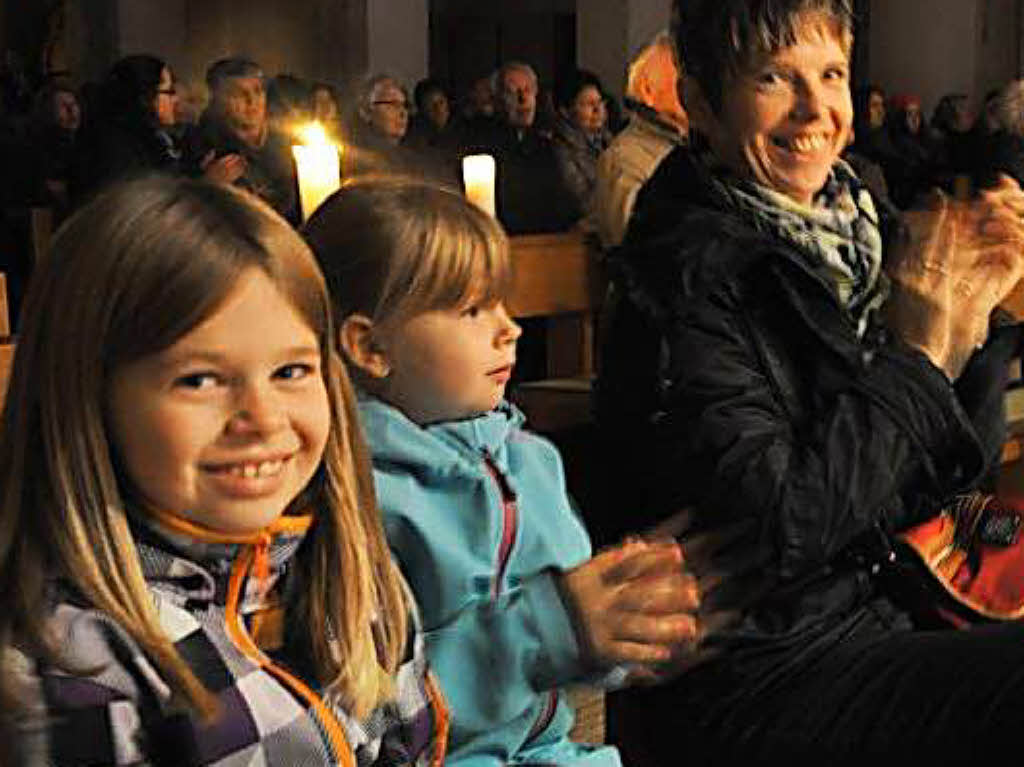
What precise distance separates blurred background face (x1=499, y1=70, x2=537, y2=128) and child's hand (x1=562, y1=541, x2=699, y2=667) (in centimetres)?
586

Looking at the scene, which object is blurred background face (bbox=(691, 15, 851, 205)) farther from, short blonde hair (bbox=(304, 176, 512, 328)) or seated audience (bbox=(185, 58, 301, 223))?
seated audience (bbox=(185, 58, 301, 223))

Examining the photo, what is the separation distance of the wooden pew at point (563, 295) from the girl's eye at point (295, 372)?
6.00 ft

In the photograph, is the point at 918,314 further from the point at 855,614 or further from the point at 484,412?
the point at 484,412

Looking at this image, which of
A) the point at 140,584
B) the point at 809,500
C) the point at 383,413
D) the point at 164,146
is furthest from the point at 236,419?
the point at 164,146

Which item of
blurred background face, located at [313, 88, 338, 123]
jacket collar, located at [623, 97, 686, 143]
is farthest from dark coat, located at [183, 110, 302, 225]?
jacket collar, located at [623, 97, 686, 143]

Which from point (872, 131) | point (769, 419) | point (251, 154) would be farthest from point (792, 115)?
point (872, 131)

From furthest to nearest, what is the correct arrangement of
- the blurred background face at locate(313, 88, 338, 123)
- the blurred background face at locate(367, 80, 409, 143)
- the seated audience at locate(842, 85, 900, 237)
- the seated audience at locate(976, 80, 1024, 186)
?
1. the seated audience at locate(842, 85, 900, 237)
2. the blurred background face at locate(367, 80, 409, 143)
3. the blurred background face at locate(313, 88, 338, 123)
4. the seated audience at locate(976, 80, 1024, 186)

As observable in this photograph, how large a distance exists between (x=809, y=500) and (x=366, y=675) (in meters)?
0.63

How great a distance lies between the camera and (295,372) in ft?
4.36

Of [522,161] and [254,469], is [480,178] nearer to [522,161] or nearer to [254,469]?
[254,469]

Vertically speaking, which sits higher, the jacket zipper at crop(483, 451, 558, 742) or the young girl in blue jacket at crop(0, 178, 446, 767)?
the young girl in blue jacket at crop(0, 178, 446, 767)

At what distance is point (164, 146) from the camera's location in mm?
5598

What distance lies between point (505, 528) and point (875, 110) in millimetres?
9914

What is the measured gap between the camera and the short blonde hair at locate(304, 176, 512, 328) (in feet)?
5.30
